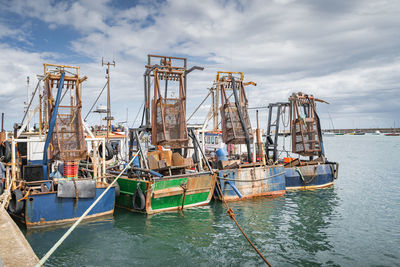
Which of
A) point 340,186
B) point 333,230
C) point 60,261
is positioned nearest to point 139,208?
point 60,261

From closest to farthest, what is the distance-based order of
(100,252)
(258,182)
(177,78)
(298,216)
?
1. (100,252)
2. (298,216)
3. (177,78)
4. (258,182)

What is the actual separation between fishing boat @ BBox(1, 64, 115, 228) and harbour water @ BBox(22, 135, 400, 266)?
59 cm

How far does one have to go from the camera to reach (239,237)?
9.98m

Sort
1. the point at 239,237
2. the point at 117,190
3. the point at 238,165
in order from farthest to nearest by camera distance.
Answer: the point at 238,165, the point at 117,190, the point at 239,237

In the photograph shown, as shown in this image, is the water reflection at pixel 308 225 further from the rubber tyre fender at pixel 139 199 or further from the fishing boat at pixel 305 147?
the rubber tyre fender at pixel 139 199

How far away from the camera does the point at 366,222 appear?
1220 centimetres

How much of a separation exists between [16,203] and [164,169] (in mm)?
5529

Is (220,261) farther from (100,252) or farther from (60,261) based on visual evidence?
(60,261)

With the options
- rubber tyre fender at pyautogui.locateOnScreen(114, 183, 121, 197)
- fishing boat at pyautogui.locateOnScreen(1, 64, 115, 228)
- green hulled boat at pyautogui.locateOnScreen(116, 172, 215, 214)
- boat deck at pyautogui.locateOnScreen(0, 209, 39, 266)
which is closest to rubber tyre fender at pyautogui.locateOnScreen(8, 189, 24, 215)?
fishing boat at pyautogui.locateOnScreen(1, 64, 115, 228)

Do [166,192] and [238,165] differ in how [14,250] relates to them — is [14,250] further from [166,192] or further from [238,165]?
[238,165]

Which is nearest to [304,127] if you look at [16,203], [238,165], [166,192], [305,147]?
[305,147]

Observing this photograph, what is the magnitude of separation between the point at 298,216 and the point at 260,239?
3.62 m

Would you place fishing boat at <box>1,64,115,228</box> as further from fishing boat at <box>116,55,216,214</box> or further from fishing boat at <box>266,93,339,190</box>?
fishing boat at <box>266,93,339,190</box>

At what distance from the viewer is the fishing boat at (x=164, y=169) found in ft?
38.8
